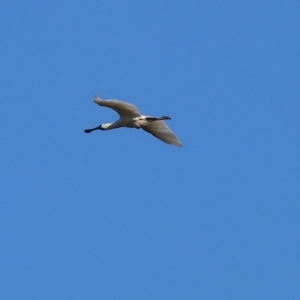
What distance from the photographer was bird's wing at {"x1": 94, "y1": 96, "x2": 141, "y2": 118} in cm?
3696

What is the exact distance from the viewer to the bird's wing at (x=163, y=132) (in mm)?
39750

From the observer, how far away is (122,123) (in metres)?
39.4

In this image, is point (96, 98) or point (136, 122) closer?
point (96, 98)

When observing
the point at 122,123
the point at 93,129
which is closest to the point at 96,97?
the point at 122,123

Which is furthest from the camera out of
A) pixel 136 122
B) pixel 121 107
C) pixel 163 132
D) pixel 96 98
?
pixel 163 132

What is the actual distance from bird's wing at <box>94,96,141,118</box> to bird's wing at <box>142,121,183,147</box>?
1284mm

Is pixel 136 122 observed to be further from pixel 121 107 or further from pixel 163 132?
pixel 163 132

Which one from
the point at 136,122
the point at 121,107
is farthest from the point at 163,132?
the point at 121,107

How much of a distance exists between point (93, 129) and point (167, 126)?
3.76 m

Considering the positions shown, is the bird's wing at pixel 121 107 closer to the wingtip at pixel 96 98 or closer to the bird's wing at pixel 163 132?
the wingtip at pixel 96 98

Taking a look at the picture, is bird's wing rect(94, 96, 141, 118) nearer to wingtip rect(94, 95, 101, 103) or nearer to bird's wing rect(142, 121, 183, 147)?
wingtip rect(94, 95, 101, 103)

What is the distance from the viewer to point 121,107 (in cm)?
3778

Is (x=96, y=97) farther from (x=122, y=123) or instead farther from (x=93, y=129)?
(x=93, y=129)

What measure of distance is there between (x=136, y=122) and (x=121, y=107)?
1.27 metres
